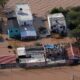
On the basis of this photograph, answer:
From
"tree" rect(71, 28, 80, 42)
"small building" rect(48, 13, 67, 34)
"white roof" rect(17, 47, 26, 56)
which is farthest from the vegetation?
"white roof" rect(17, 47, 26, 56)

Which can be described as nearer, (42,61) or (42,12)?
(42,61)

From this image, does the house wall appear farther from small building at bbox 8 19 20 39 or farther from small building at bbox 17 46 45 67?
small building at bbox 17 46 45 67

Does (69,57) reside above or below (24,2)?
below

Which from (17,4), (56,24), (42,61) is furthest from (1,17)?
(42,61)

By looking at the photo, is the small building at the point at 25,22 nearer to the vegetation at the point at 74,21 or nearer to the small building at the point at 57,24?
the small building at the point at 57,24

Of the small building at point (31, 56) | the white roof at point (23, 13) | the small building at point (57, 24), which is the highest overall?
the white roof at point (23, 13)

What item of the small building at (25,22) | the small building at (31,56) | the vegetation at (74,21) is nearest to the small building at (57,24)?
the vegetation at (74,21)

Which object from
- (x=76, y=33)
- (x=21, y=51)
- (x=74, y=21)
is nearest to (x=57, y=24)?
(x=74, y=21)

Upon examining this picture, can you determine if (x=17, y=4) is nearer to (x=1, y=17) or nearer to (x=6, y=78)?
(x=1, y=17)
